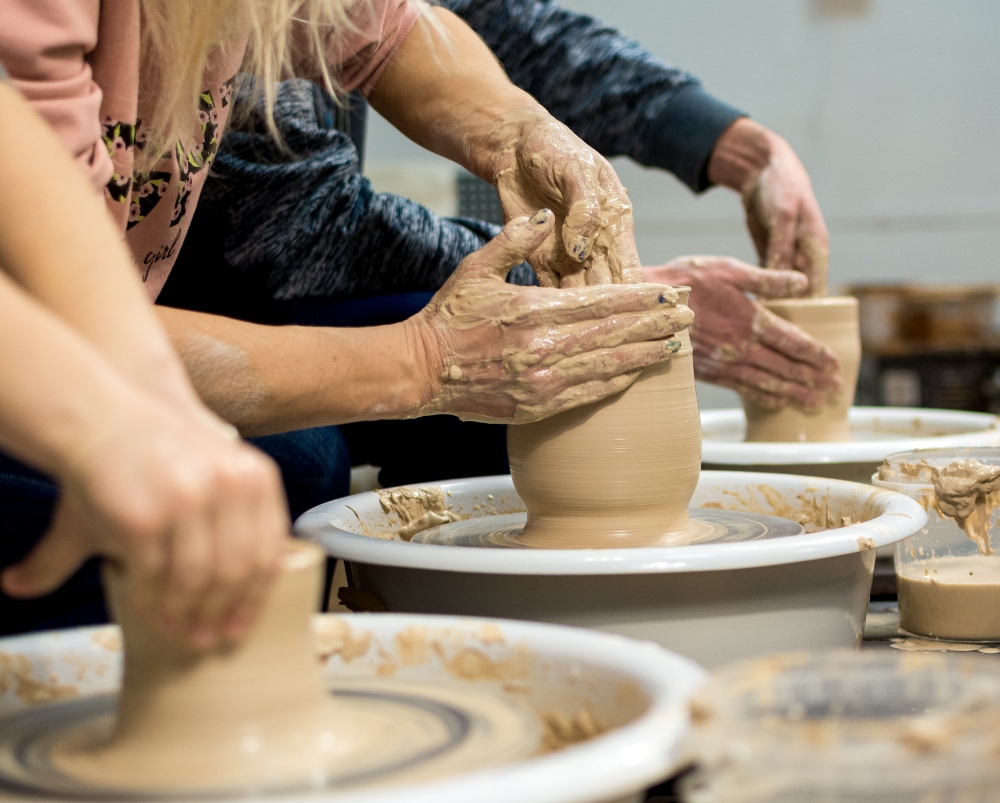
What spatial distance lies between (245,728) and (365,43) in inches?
45.9

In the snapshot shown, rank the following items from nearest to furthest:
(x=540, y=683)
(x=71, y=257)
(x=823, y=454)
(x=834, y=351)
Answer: (x=71, y=257) → (x=540, y=683) → (x=823, y=454) → (x=834, y=351)

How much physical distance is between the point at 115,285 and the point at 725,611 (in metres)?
0.66

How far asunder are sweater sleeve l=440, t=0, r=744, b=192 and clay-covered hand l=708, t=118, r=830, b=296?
0.05 meters

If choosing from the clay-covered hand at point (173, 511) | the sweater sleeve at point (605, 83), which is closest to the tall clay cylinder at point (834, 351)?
the sweater sleeve at point (605, 83)

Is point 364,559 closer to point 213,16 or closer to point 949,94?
point 213,16

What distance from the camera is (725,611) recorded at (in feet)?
3.57

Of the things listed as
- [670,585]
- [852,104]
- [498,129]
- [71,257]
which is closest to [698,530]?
[670,585]

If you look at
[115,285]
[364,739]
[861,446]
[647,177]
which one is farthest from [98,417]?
[647,177]

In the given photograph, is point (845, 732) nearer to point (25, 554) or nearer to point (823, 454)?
point (25, 554)

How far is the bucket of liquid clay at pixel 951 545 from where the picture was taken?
4.60 ft

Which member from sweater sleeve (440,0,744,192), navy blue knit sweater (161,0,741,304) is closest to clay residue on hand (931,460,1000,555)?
navy blue knit sweater (161,0,741,304)

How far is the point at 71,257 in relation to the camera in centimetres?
68

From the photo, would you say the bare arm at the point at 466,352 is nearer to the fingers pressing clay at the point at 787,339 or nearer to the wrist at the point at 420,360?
the wrist at the point at 420,360

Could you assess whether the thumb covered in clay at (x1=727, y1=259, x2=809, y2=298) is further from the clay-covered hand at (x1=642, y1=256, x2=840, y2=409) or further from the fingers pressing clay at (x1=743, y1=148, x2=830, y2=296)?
the fingers pressing clay at (x1=743, y1=148, x2=830, y2=296)
